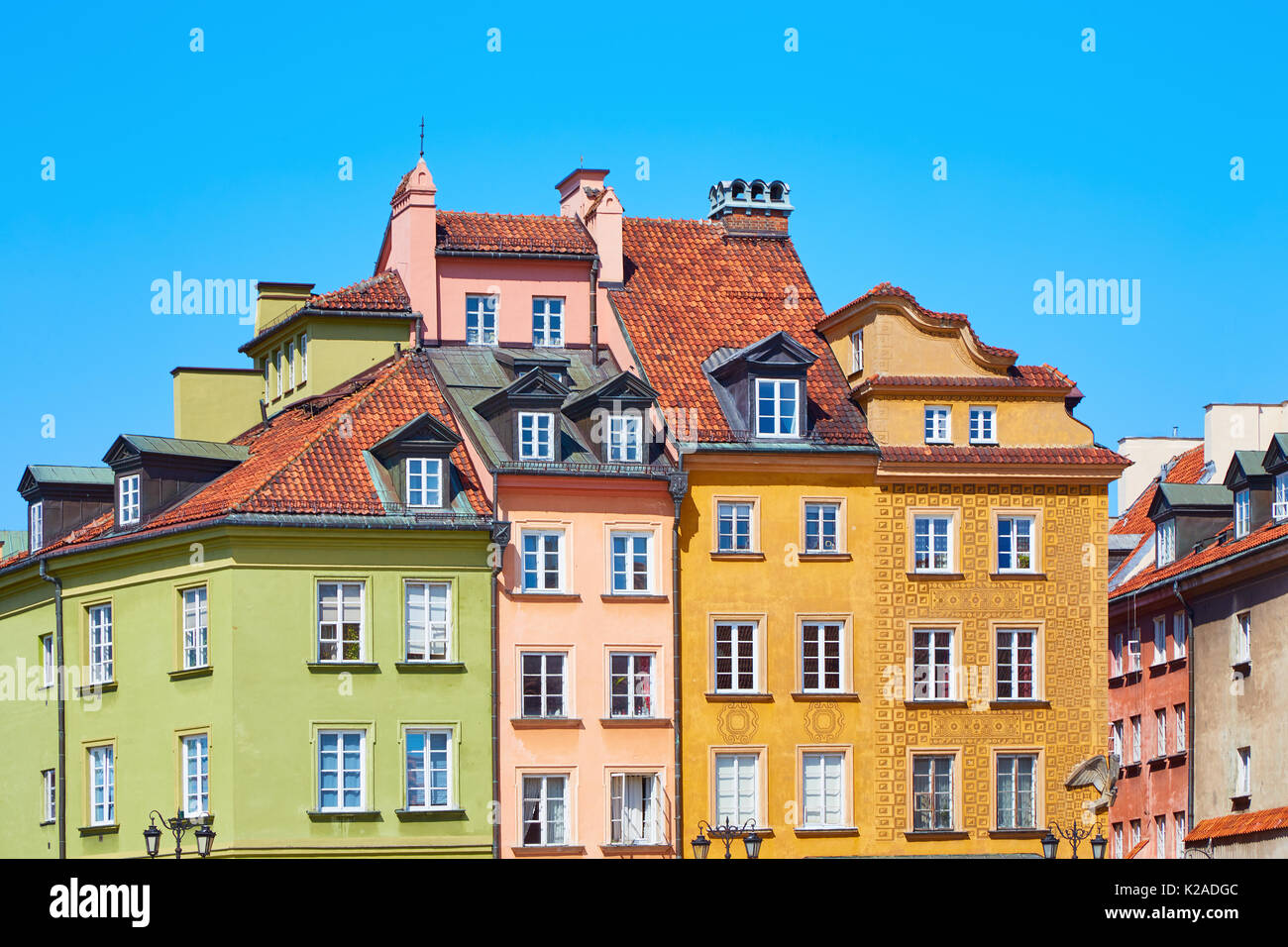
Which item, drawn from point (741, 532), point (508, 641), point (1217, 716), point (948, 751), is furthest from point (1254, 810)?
point (508, 641)

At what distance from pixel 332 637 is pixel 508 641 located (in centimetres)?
420

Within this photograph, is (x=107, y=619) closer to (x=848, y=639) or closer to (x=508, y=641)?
(x=508, y=641)

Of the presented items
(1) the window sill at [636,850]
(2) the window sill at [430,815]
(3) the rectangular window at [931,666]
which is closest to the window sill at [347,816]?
(2) the window sill at [430,815]

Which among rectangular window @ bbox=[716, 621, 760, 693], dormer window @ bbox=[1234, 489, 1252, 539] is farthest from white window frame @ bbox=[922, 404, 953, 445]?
dormer window @ bbox=[1234, 489, 1252, 539]

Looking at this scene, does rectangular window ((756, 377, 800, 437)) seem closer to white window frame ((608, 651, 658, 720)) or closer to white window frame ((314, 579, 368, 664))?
white window frame ((608, 651, 658, 720))

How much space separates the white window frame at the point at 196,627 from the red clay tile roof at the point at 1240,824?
1031 inches

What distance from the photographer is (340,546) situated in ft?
168

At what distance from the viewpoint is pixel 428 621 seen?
169ft

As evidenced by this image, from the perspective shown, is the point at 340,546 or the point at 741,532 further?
the point at 741,532

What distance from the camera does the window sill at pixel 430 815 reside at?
5022cm

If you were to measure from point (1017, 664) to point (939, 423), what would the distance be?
6545 mm

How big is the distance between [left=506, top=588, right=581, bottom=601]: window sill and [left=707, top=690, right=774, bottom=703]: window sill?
4.16 meters

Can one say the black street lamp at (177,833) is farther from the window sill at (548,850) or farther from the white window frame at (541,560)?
the white window frame at (541,560)
